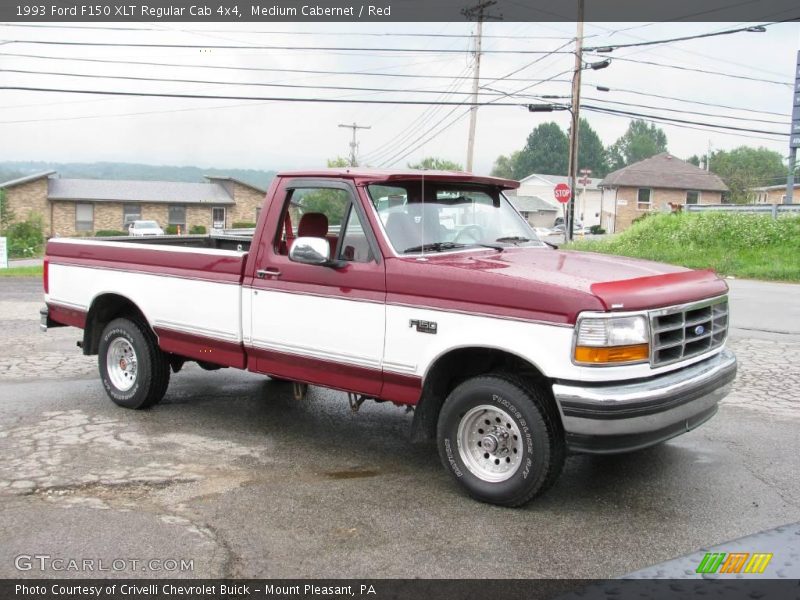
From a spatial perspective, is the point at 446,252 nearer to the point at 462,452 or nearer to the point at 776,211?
the point at 462,452

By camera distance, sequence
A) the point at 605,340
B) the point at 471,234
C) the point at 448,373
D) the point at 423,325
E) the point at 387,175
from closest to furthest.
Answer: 1. the point at 605,340
2. the point at 423,325
3. the point at 448,373
4. the point at 387,175
5. the point at 471,234

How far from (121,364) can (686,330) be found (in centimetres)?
475

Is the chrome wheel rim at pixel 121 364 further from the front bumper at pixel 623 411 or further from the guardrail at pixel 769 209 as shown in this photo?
the guardrail at pixel 769 209

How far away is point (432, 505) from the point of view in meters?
4.77

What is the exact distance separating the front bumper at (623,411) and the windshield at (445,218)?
5.16ft

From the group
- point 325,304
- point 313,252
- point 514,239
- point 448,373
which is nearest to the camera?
point 448,373

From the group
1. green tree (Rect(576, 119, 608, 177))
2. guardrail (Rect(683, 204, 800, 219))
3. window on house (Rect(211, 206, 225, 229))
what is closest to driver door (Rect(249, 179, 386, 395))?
Result: guardrail (Rect(683, 204, 800, 219))

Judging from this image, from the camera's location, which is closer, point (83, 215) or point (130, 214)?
point (83, 215)

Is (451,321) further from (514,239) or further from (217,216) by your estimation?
(217,216)

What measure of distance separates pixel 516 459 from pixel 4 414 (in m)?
4.48

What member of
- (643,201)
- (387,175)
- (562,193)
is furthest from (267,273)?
(643,201)

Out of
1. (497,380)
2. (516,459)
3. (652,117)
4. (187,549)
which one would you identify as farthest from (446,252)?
(652,117)

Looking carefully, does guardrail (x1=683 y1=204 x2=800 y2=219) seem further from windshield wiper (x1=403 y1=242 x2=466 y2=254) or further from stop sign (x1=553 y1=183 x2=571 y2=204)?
windshield wiper (x1=403 y1=242 x2=466 y2=254)

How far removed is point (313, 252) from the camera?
5250mm
